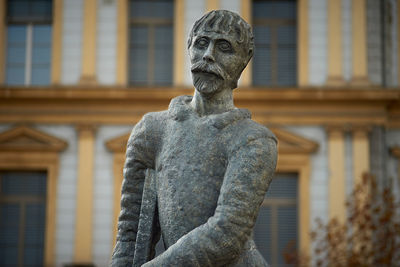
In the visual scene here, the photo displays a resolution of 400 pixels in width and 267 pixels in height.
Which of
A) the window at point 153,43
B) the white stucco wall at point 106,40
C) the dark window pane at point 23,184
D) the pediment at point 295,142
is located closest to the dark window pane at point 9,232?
the dark window pane at point 23,184

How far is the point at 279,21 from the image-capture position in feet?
78.0

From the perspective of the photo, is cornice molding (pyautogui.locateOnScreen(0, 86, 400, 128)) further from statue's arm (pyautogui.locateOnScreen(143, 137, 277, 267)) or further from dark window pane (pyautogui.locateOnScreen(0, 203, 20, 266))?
statue's arm (pyautogui.locateOnScreen(143, 137, 277, 267))

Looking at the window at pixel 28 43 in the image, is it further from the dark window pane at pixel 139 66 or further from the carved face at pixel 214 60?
the carved face at pixel 214 60

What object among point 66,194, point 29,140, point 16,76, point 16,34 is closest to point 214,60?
point 66,194

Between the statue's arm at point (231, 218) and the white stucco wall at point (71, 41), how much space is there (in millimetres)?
20407

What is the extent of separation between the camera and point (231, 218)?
12.2 feet

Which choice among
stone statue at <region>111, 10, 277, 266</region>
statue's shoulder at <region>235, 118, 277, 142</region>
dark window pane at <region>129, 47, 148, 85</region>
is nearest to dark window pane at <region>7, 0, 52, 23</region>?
dark window pane at <region>129, 47, 148, 85</region>

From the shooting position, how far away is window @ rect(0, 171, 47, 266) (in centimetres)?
2322

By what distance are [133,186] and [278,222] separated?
1897cm

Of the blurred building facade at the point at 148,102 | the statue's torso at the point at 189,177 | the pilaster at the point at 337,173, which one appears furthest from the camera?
the blurred building facade at the point at 148,102

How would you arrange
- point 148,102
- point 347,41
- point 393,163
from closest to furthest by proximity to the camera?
point 148,102 → point 347,41 → point 393,163

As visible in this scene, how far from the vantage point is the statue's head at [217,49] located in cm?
402

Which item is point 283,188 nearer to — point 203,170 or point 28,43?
point 28,43

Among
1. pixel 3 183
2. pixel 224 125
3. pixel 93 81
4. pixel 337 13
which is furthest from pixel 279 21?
pixel 224 125
